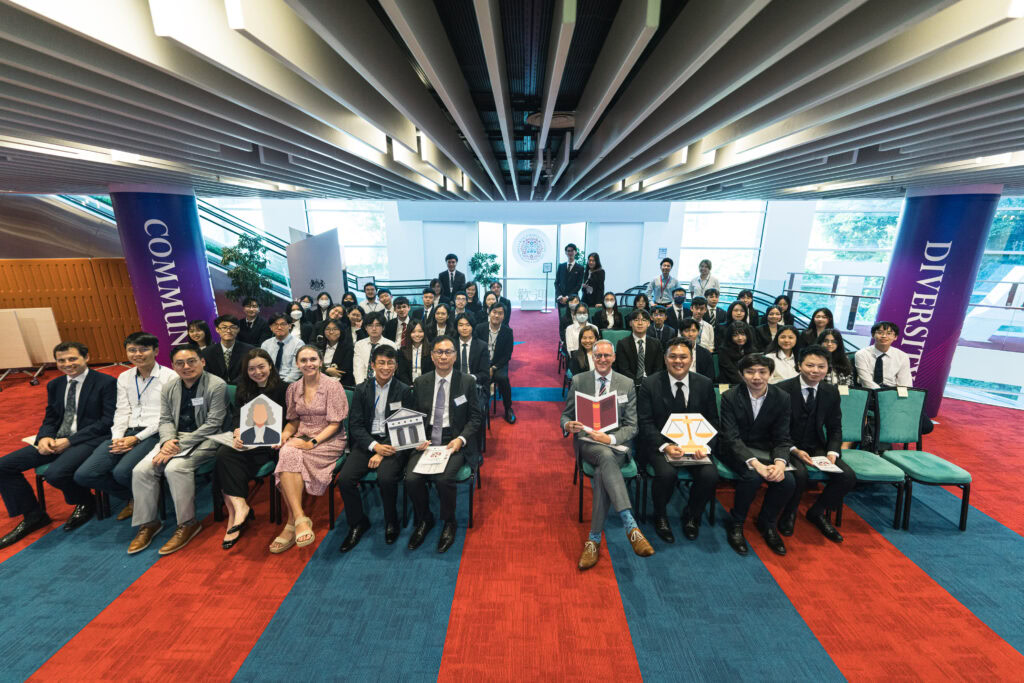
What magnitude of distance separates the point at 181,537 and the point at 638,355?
4.50 meters

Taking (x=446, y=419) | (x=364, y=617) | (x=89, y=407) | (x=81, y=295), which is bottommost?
(x=364, y=617)

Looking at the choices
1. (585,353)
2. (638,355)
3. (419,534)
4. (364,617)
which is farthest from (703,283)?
(364,617)

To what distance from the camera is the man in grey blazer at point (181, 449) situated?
3.00m

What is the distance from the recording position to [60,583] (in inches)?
105

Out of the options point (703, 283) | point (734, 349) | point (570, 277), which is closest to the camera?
point (734, 349)

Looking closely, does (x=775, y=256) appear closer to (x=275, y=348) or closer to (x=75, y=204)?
(x=275, y=348)

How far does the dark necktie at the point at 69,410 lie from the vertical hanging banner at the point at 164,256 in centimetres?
329

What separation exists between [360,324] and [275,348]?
115 centimetres

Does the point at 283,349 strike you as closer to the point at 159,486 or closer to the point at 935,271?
the point at 159,486

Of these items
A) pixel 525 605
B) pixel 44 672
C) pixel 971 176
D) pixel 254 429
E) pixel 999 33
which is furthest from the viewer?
pixel 971 176

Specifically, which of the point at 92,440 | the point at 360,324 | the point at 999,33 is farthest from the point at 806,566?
the point at 92,440

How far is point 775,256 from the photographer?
506 inches

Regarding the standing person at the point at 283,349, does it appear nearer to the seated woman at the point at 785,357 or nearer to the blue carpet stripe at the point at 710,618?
the blue carpet stripe at the point at 710,618

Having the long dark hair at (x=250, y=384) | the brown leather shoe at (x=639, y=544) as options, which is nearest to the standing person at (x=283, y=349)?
the long dark hair at (x=250, y=384)
